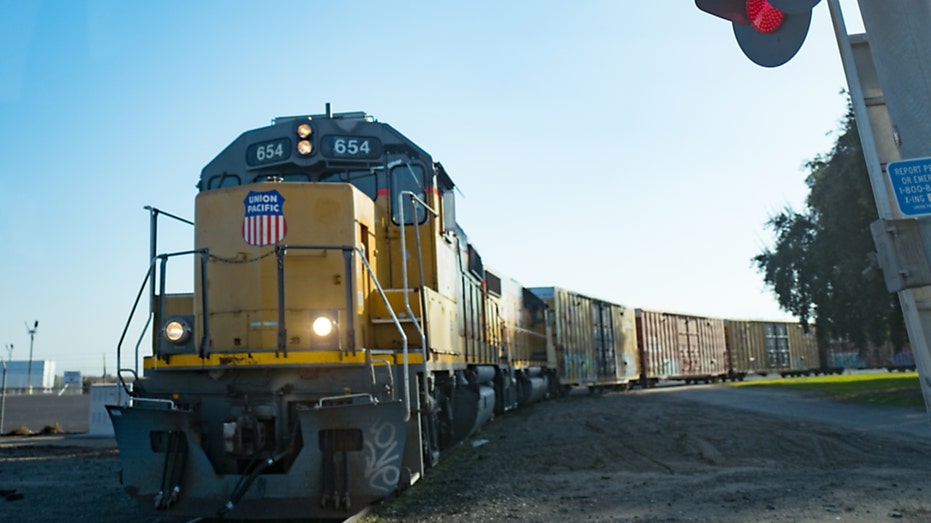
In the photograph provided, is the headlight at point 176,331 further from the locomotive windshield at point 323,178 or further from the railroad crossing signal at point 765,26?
the railroad crossing signal at point 765,26

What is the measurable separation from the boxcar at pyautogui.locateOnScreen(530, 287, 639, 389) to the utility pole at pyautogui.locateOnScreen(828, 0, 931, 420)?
1731 cm

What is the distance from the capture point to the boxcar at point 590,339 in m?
21.8

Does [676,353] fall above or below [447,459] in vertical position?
above

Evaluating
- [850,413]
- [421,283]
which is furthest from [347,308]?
[850,413]

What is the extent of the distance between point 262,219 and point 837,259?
17905mm

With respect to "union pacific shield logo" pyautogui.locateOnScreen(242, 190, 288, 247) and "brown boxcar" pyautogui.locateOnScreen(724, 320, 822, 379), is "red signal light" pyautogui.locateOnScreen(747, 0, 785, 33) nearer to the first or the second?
"union pacific shield logo" pyautogui.locateOnScreen(242, 190, 288, 247)

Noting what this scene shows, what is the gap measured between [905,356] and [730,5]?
5722cm

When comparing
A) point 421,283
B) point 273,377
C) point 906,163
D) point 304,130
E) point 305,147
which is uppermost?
point 304,130

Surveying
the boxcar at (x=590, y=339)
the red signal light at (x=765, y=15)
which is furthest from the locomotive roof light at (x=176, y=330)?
the boxcar at (x=590, y=339)

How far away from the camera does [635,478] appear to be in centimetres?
785

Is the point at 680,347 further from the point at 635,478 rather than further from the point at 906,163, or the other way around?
the point at 906,163

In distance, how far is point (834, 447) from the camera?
31.3 ft

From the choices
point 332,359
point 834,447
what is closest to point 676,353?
point 834,447

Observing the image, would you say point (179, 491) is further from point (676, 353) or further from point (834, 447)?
point (676, 353)
